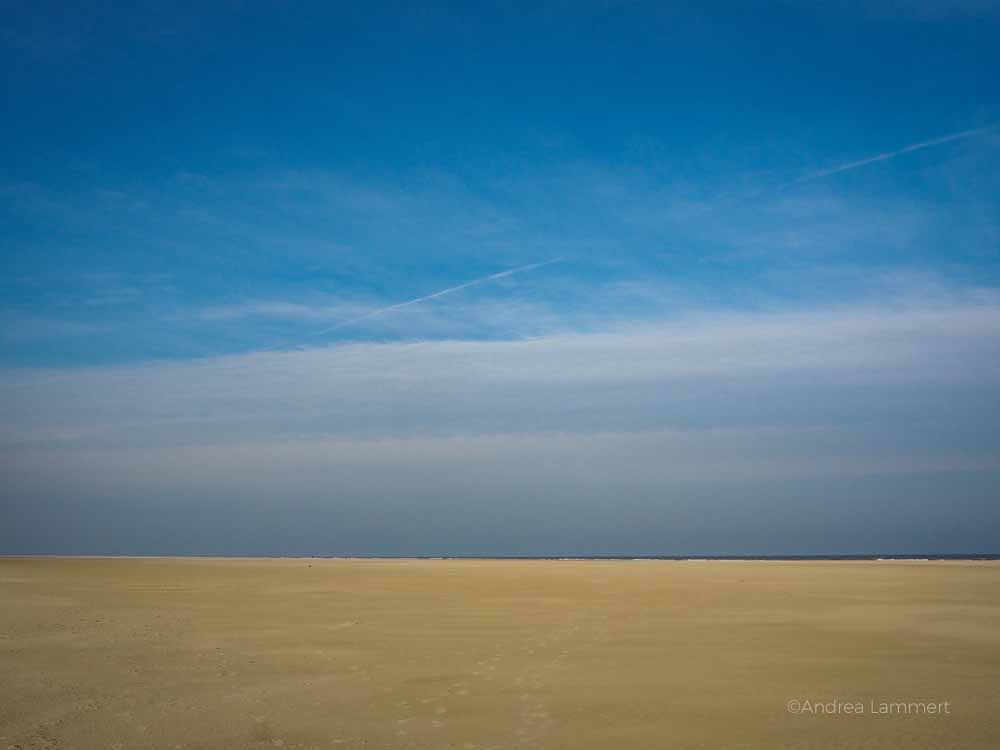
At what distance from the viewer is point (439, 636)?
18328 millimetres

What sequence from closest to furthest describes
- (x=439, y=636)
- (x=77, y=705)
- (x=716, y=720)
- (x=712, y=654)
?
(x=716, y=720) < (x=77, y=705) < (x=712, y=654) < (x=439, y=636)

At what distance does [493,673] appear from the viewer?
45.1 feet

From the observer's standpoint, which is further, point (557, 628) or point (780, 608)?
point (780, 608)


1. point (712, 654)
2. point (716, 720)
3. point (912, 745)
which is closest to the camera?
point (912, 745)

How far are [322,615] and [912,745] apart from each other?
17.6m

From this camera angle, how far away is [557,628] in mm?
19906

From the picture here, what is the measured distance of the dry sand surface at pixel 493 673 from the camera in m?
9.97

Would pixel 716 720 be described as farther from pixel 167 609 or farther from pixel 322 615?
pixel 167 609

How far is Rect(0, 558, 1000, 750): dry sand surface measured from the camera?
9969 millimetres

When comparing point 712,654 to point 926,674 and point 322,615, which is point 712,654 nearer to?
point 926,674

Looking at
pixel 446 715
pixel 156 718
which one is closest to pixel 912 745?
pixel 446 715

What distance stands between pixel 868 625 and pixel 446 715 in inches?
550

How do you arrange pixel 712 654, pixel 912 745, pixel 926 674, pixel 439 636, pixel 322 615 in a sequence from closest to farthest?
pixel 912 745 → pixel 926 674 → pixel 712 654 → pixel 439 636 → pixel 322 615

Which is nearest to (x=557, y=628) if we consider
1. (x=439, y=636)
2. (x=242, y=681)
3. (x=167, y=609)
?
(x=439, y=636)
